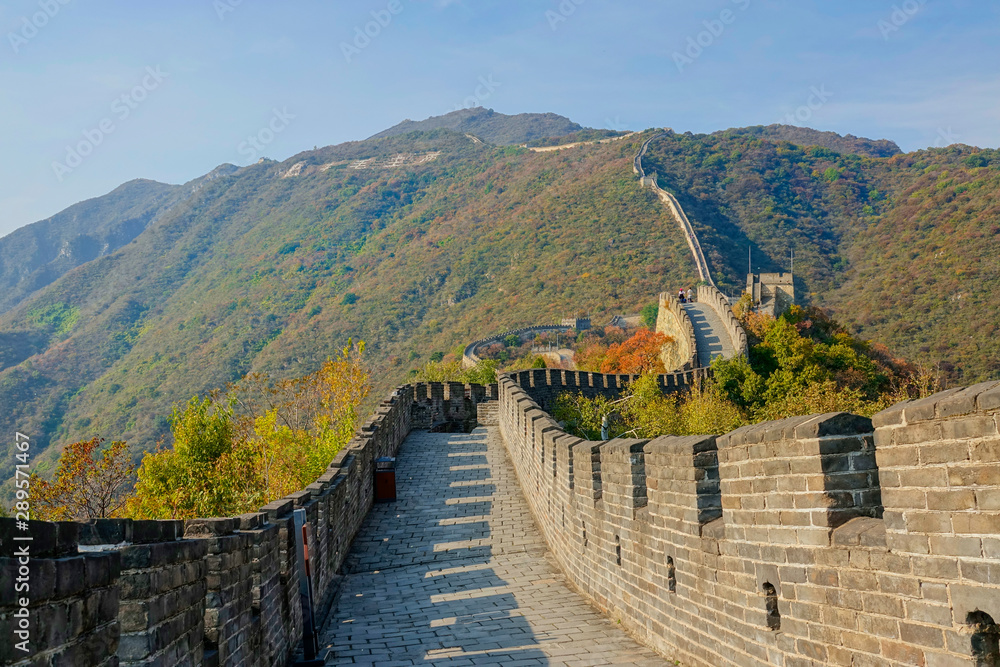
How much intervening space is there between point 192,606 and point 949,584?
3.36 meters

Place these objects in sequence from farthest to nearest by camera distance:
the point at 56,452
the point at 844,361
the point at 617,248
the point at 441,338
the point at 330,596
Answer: the point at 617,248 < the point at 441,338 < the point at 56,452 < the point at 844,361 < the point at 330,596

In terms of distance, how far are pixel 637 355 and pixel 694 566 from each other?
36.9m

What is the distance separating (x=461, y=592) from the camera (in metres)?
8.73

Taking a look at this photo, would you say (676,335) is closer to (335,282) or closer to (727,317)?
(727,317)

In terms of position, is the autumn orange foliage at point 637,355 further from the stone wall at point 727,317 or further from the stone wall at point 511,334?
the stone wall at point 511,334

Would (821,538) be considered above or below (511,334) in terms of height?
below

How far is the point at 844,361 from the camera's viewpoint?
3356 centimetres

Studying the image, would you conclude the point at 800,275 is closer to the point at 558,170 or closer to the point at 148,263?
the point at 558,170

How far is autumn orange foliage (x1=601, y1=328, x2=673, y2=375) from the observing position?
40.1 meters

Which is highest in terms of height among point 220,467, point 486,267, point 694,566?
point 486,267

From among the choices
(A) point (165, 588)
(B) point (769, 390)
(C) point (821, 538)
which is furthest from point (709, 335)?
(A) point (165, 588)

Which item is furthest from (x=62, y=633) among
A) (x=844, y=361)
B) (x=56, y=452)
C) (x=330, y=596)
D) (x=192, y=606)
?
(x=56, y=452)

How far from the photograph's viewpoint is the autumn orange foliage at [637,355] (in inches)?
1578

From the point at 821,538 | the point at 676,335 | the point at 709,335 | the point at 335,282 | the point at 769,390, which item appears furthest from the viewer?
the point at 335,282
